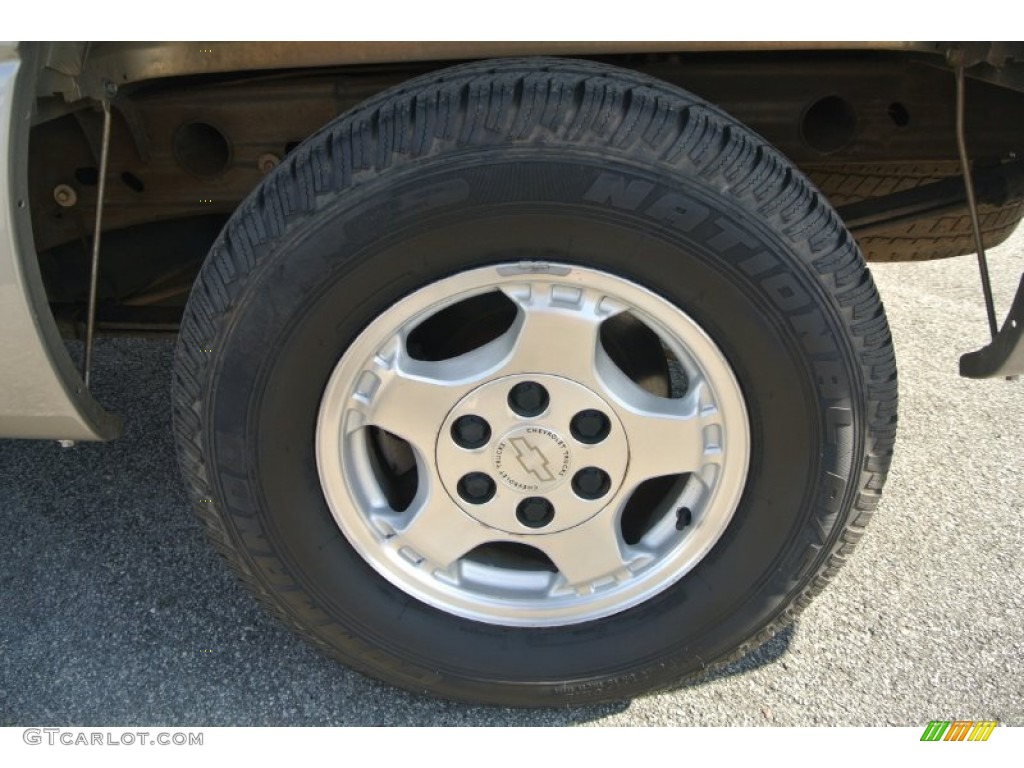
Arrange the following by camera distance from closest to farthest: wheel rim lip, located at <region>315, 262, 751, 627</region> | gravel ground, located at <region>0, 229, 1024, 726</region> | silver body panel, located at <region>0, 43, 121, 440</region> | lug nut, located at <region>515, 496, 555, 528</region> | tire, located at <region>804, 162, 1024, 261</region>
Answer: silver body panel, located at <region>0, 43, 121, 440</region>, wheel rim lip, located at <region>315, 262, 751, 627</region>, lug nut, located at <region>515, 496, 555, 528</region>, gravel ground, located at <region>0, 229, 1024, 726</region>, tire, located at <region>804, 162, 1024, 261</region>

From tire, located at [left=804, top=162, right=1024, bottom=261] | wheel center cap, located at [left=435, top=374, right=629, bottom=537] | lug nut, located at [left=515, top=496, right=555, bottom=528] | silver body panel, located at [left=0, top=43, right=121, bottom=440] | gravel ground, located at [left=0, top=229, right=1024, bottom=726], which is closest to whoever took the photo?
silver body panel, located at [left=0, top=43, right=121, bottom=440]

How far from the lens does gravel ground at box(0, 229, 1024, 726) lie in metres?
2.09

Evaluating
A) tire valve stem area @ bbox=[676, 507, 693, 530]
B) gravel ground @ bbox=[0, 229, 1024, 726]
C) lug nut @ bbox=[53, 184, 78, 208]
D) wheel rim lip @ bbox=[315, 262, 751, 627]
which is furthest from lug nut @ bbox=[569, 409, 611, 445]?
lug nut @ bbox=[53, 184, 78, 208]

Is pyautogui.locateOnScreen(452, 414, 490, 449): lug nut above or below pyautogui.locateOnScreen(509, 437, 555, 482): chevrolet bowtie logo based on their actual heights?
above

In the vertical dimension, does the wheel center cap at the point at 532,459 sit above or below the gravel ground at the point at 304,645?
above

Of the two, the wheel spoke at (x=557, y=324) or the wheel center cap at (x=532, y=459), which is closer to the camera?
the wheel spoke at (x=557, y=324)

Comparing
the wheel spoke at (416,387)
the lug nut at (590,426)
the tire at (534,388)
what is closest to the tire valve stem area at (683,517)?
the tire at (534,388)

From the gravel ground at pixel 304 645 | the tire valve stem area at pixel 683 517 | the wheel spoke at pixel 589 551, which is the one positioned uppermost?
the tire valve stem area at pixel 683 517

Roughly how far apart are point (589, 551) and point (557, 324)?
514 millimetres

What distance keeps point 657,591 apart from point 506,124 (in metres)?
1.00

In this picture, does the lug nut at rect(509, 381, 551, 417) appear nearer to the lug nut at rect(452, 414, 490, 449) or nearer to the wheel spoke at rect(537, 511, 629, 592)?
the lug nut at rect(452, 414, 490, 449)

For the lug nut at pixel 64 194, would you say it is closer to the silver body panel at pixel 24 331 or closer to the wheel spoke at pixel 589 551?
the silver body panel at pixel 24 331

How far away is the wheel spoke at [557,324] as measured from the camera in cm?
172

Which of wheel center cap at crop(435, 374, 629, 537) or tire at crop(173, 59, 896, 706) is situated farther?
wheel center cap at crop(435, 374, 629, 537)
